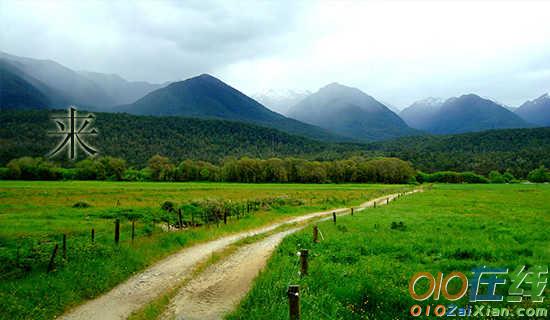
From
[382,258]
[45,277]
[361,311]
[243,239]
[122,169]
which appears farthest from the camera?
[122,169]

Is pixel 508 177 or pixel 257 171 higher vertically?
pixel 257 171

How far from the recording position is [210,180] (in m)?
141

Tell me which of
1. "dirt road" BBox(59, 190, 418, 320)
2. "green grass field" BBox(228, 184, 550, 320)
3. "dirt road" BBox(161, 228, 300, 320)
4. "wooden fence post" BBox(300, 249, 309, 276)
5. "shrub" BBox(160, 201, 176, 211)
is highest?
"wooden fence post" BBox(300, 249, 309, 276)

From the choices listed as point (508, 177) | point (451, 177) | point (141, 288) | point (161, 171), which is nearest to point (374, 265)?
point (141, 288)

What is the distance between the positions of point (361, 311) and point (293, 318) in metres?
2.82

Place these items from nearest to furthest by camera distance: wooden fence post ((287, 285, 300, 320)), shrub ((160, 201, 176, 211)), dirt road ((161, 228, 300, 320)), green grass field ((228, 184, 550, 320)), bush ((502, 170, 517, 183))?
wooden fence post ((287, 285, 300, 320)) → green grass field ((228, 184, 550, 320)) → dirt road ((161, 228, 300, 320)) → shrub ((160, 201, 176, 211)) → bush ((502, 170, 517, 183))

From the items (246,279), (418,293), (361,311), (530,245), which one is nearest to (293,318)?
(361,311)

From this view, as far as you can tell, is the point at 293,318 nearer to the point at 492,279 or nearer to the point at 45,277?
the point at 492,279

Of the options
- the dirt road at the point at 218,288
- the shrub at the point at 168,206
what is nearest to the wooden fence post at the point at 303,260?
the dirt road at the point at 218,288

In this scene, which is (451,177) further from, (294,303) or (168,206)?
(294,303)

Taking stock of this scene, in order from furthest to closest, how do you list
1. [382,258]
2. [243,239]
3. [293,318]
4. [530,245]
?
[243,239]
[530,245]
[382,258]
[293,318]

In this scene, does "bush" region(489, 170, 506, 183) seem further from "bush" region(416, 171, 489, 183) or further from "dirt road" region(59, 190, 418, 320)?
"dirt road" region(59, 190, 418, 320)

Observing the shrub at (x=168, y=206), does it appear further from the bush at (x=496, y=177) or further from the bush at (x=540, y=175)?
the bush at (x=540, y=175)

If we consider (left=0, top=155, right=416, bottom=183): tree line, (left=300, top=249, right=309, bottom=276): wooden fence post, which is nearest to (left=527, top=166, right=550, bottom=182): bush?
(left=0, top=155, right=416, bottom=183): tree line
